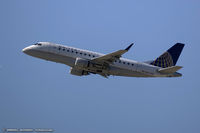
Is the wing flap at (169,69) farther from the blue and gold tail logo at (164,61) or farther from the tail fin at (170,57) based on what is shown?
the tail fin at (170,57)

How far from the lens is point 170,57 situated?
54.6 m

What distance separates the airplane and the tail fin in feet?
4.25

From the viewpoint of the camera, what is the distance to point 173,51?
5522cm

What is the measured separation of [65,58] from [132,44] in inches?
409

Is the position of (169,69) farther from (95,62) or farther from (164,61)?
(95,62)

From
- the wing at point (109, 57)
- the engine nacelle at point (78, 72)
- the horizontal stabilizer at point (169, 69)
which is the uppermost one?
the wing at point (109, 57)

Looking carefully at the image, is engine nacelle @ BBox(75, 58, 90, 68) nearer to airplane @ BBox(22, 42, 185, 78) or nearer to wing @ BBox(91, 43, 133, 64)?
airplane @ BBox(22, 42, 185, 78)

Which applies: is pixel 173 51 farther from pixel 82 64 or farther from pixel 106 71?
pixel 82 64

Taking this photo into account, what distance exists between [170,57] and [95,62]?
43.7 ft

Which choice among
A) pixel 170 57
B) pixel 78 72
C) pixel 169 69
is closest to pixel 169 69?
pixel 169 69

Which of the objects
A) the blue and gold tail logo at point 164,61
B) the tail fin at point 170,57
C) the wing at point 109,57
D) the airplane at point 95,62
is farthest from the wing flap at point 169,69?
the wing at point 109,57

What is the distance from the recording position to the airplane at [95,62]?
159ft

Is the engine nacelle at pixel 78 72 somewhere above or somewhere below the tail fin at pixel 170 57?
below

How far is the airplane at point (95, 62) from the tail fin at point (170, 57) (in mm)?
1295
